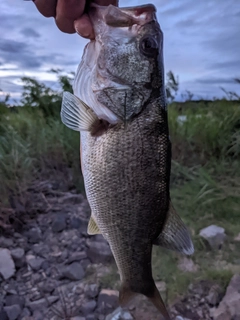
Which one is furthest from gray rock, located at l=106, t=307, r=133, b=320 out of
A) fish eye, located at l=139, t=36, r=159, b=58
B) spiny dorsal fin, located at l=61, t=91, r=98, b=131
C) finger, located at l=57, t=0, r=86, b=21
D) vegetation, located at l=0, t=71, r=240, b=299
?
finger, located at l=57, t=0, r=86, b=21

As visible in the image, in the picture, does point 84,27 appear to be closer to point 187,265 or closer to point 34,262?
point 187,265

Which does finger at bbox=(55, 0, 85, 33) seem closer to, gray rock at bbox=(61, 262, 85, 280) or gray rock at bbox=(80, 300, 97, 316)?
gray rock at bbox=(80, 300, 97, 316)

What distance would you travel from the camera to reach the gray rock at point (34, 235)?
3.62 meters

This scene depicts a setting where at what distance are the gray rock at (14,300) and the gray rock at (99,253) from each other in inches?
22.3

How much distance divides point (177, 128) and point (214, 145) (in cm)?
42

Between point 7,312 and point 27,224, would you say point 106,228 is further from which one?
point 27,224

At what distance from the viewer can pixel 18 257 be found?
3373 mm

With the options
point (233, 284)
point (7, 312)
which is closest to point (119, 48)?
point (233, 284)

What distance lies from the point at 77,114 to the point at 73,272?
72.8 inches

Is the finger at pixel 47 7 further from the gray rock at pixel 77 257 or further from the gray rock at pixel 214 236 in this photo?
the gray rock at pixel 214 236

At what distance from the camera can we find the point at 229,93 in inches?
201

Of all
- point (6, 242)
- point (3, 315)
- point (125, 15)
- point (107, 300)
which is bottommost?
point (3, 315)

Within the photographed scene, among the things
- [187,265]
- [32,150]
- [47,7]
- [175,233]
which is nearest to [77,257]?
[187,265]

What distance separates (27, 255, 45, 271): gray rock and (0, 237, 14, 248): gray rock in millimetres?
207
